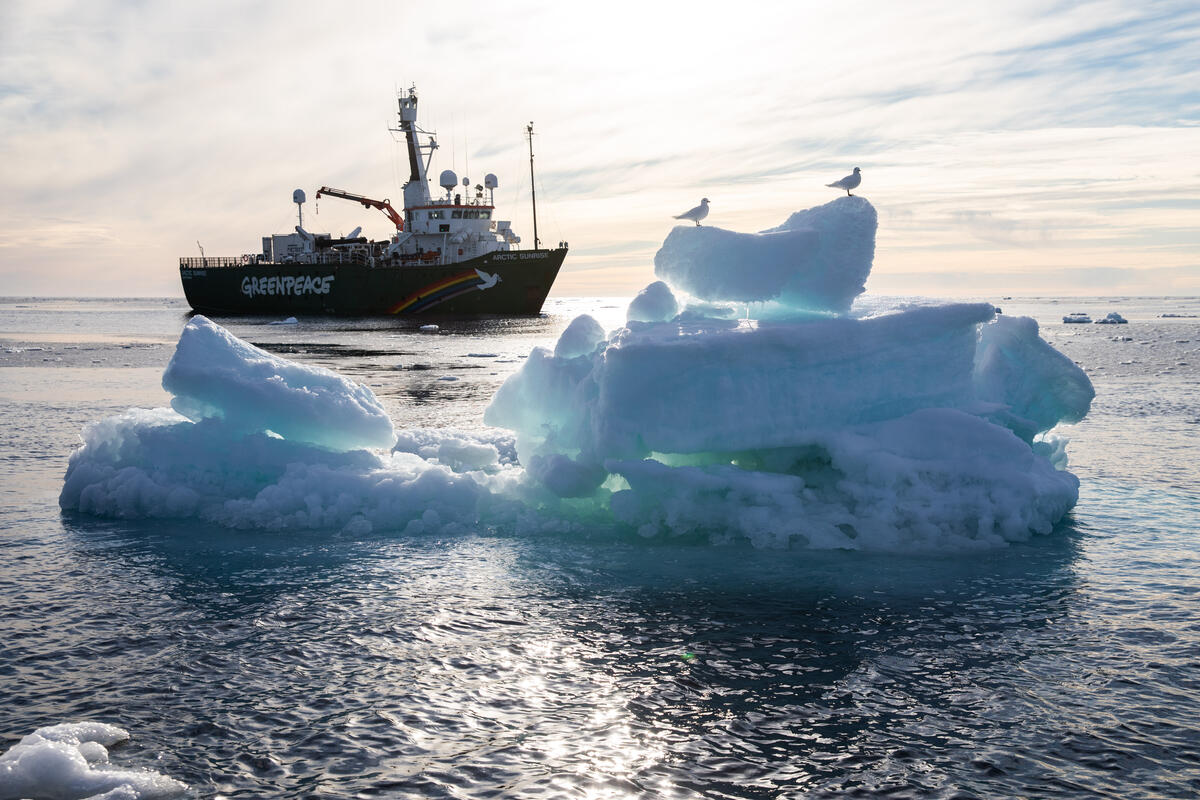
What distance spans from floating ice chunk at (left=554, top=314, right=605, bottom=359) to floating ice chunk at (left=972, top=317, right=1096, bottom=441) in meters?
4.94

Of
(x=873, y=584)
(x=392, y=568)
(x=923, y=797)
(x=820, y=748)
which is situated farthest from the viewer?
(x=392, y=568)

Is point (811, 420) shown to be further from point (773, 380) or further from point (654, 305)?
point (654, 305)

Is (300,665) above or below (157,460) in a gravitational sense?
below

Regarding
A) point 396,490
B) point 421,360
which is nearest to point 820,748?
point 396,490

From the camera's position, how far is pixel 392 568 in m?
8.81

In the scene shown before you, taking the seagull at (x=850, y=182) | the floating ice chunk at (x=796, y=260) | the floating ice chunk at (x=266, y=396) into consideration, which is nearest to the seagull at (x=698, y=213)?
the floating ice chunk at (x=796, y=260)

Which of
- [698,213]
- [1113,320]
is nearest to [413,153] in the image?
[1113,320]

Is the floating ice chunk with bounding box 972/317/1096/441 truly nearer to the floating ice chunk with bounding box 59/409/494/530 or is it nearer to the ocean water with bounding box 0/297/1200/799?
the ocean water with bounding box 0/297/1200/799

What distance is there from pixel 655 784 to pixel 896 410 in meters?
6.51

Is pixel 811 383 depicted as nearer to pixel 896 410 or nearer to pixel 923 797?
pixel 896 410

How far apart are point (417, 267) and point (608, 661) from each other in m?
58.4

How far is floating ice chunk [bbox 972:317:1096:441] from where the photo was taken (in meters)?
11.2

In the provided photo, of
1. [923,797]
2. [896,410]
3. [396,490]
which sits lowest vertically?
[923,797]

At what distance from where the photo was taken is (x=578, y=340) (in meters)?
11.9
